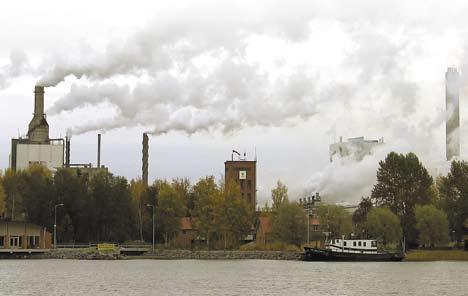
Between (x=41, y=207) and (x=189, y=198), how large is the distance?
111 ft

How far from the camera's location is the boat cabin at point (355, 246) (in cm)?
12912

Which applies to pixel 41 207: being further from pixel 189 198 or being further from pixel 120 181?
pixel 189 198

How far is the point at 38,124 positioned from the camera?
189 m

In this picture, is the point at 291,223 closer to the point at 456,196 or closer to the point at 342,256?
the point at 342,256

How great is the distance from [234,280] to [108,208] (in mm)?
67017

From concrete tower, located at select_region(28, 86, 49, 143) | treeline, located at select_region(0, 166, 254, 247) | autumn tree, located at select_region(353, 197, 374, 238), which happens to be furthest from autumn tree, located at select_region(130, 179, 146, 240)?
autumn tree, located at select_region(353, 197, 374, 238)

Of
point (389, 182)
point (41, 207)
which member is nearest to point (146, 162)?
point (41, 207)

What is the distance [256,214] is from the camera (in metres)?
172

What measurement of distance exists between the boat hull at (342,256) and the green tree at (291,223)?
10.3 metres

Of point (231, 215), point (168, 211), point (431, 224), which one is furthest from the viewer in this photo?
point (168, 211)

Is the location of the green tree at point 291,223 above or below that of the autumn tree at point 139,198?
below

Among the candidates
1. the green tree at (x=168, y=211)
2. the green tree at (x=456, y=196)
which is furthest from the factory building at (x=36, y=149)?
the green tree at (x=456, y=196)

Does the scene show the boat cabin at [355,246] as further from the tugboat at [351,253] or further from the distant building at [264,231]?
the distant building at [264,231]

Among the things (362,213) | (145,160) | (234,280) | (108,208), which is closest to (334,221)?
(362,213)
